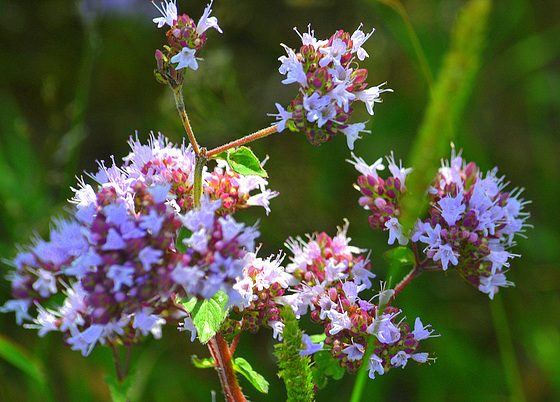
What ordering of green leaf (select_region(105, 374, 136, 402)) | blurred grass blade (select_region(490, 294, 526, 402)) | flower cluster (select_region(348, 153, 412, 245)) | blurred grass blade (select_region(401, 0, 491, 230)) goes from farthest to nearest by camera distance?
blurred grass blade (select_region(490, 294, 526, 402)), green leaf (select_region(105, 374, 136, 402)), flower cluster (select_region(348, 153, 412, 245)), blurred grass blade (select_region(401, 0, 491, 230))

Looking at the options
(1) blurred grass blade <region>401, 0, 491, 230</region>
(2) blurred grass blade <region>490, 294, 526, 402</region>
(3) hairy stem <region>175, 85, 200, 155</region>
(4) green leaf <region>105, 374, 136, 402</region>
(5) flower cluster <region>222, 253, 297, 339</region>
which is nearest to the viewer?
(1) blurred grass blade <region>401, 0, 491, 230</region>

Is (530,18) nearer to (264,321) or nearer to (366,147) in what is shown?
(366,147)

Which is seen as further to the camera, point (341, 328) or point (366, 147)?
point (366, 147)

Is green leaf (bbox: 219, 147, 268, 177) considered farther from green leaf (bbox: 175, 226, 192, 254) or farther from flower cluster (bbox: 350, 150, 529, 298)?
flower cluster (bbox: 350, 150, 529, 298)

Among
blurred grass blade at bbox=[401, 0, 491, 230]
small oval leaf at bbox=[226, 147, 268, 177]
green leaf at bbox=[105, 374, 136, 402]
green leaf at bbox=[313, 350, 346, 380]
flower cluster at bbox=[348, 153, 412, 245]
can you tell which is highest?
flower cluster at bbox=[348, 153, 412, 245]

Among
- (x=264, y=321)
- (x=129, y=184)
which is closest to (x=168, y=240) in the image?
(x=129, y=184)

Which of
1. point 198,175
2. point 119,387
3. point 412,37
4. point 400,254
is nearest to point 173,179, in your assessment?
point 198,175

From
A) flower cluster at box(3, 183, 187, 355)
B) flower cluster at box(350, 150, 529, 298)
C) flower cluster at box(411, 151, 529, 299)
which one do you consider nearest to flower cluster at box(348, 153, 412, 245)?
flower cluster at box(350, 150, 529, 298)
